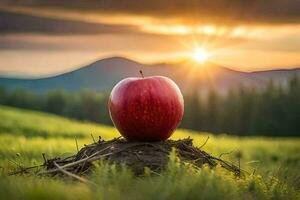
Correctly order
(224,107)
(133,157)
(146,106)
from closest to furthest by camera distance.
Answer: (133,157) → (146,106) → (224,107)

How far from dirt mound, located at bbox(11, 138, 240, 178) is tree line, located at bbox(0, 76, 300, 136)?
7283 cm

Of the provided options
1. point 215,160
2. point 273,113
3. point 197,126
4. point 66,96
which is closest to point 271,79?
point 273,113

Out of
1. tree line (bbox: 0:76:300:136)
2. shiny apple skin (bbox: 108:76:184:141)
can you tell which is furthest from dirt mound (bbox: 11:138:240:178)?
tree line (bbox: 0:76:300:136)

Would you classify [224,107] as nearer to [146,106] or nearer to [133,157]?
[146,106]

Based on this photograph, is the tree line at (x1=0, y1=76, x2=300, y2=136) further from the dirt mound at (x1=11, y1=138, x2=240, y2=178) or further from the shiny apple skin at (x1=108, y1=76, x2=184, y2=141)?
the shiny apple skin at (x1=108, y1=76, x2=184, y2=141)

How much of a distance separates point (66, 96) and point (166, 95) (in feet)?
344

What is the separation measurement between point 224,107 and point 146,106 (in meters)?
86.8

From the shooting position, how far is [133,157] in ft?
22.4

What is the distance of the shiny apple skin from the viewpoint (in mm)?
6973

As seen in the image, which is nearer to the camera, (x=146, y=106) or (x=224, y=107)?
(x=146, y=106)

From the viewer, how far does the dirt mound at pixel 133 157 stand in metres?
6.71

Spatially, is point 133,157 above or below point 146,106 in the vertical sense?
below

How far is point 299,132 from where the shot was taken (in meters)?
79.2

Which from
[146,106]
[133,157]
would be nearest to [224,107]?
[146,106]
